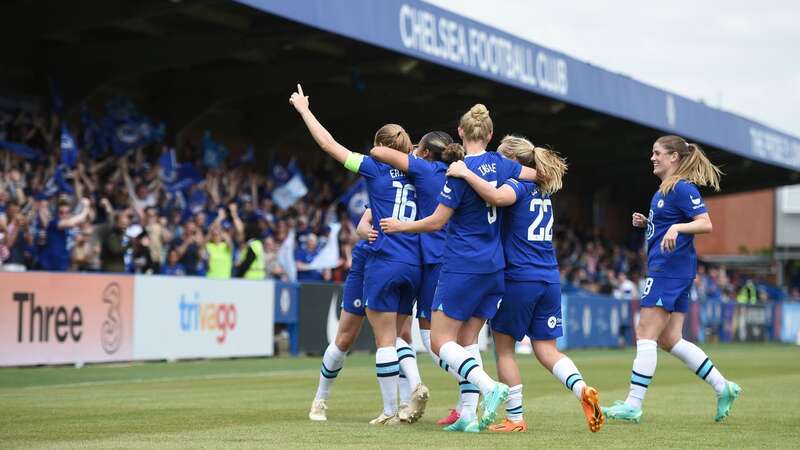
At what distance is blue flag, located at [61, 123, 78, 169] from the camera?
20812 millimetres

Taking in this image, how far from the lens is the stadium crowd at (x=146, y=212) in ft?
59.6

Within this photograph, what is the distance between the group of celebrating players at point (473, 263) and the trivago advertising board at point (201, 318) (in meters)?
8.72

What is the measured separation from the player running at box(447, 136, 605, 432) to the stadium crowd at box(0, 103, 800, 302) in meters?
9.30

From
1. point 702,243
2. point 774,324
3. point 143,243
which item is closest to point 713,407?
point 143,243

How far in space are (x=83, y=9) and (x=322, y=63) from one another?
238 inches

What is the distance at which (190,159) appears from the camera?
977 inches

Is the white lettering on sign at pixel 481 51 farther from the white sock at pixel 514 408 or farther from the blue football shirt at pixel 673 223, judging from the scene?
the white sock at pixel 514 408

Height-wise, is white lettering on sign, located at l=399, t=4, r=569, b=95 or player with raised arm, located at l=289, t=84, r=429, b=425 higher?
white lettering on sign, located at l=399, t=4, r=569, b=95

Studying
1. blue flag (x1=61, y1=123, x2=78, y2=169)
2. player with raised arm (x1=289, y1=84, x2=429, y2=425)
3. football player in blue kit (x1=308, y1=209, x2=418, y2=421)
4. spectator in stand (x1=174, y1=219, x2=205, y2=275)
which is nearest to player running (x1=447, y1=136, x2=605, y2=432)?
player with raised arm (x1=289, y1=84, x2=429, y2=425)

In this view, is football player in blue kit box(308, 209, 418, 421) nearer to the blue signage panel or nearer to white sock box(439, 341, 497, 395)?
white sock box(439, 341, 497, 395)

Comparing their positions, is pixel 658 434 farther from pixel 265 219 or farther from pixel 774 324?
pixel 774 324

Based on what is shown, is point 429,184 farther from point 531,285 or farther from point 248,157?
point 248,157

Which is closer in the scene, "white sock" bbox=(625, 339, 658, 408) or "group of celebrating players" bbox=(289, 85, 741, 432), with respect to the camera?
"group of celebrating players" bbox=(289, 85, 741, 432)

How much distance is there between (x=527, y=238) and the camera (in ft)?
28.5
